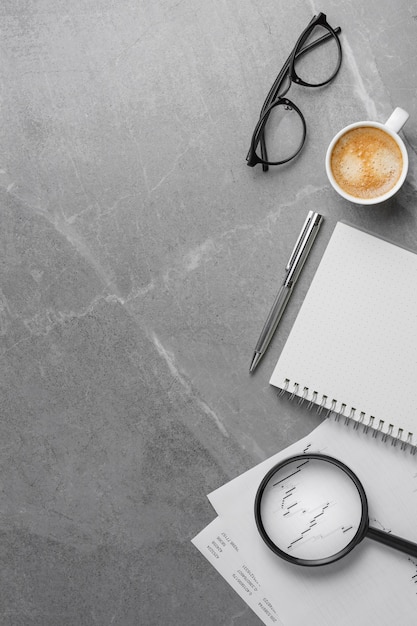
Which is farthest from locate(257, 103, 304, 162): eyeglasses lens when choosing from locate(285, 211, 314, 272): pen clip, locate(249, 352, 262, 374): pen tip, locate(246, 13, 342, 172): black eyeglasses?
locate(249, 352, 262, 374): pen tip

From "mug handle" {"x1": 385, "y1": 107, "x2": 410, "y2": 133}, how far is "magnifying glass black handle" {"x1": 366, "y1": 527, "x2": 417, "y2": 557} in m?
0.61

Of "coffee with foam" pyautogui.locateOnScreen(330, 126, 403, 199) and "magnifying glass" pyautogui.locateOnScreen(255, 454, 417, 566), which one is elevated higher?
"coffee with foam" pyautogui.locateOnScreen(330, 126, 403, 199)

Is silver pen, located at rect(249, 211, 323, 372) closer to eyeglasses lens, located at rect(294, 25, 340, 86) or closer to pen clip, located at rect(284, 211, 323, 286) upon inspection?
pen clip, located at rect(284, 211, 323, 286)

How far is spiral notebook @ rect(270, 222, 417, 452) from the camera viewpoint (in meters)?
1.09

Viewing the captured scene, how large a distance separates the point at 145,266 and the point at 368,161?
15.4 inches

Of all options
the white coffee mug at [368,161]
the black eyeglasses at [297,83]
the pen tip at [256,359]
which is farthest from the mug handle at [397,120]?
the pen tip at [256,359]

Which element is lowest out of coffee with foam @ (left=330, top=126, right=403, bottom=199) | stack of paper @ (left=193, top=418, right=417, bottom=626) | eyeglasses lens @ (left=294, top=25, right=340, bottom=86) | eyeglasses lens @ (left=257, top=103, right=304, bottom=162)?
stack of paper @ (left=193, top=418, right=417, bottom=626)

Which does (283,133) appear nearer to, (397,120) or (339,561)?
(397,120)

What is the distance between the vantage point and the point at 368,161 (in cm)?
105

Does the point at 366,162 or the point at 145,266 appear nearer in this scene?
the point at 366,162

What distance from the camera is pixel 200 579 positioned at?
1143mm

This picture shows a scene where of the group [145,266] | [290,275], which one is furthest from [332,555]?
[145,266]

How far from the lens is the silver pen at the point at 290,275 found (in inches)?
43.6

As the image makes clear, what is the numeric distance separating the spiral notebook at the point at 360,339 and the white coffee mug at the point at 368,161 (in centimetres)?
8
